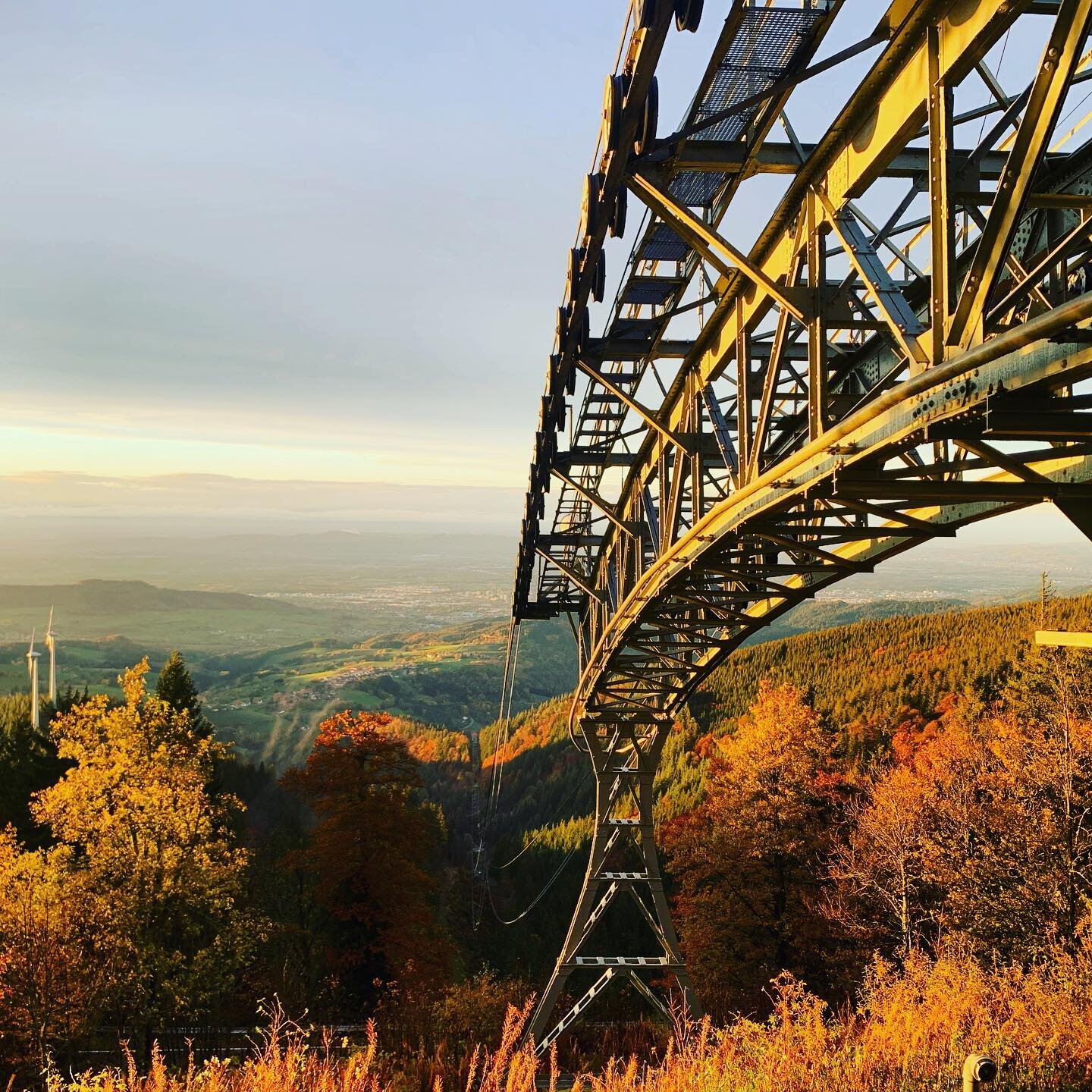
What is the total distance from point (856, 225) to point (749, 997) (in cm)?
1964

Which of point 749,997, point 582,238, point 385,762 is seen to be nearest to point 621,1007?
point 749,997

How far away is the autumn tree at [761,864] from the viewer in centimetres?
2047

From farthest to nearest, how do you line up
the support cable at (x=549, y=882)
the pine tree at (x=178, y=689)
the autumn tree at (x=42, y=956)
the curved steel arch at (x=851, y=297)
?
the support cable at (x=549, y=882) → the pine tree at (x=178, y=689) → the autumn tree at (x=42, y=956) → the curved steel arch at (x=851, y=297)

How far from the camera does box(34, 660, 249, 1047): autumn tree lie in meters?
14.9

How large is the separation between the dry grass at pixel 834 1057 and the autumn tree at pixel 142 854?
255 inches

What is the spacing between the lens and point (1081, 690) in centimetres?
2092

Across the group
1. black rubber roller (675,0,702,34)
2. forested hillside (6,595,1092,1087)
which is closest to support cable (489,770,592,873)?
forested hillside (6,595,1092,1087)

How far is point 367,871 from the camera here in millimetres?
21250

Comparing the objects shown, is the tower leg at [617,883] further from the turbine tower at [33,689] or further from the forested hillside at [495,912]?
the turbine tower at [33,689]

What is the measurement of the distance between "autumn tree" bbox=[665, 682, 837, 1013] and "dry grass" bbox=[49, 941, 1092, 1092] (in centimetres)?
1017

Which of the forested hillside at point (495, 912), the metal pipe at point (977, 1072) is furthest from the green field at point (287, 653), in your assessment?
the metal pipe at point (977, 1072)

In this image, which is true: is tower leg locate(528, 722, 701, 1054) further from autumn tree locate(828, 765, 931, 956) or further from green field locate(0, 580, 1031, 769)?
green field locate(0, 580, 1031, 769)

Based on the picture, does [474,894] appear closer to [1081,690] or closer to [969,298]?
[1081,690]

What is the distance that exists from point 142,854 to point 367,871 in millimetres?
7058
